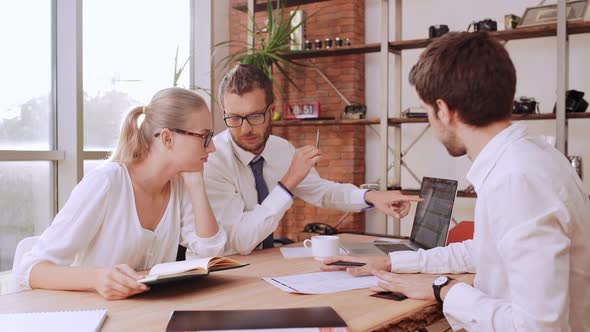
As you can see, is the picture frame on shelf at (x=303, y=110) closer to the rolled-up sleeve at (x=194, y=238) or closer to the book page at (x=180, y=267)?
the rolled-up sleeve at (x=194, y=238)

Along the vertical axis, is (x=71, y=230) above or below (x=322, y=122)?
below

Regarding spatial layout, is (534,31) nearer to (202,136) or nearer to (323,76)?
(323,76)

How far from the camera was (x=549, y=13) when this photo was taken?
152 inches

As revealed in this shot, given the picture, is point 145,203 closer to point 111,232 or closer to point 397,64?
point 111,232

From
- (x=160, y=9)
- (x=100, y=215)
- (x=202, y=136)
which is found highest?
(x=160, y=9)

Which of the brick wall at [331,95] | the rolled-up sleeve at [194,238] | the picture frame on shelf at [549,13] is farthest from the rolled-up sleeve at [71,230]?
the brick wall at [331,95]

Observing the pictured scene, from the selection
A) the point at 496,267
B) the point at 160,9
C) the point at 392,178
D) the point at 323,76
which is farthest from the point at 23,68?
the point at 496,267

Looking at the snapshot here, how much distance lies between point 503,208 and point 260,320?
0.57 meters

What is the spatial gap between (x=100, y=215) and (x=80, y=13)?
240cm

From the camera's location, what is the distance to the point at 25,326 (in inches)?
46.9

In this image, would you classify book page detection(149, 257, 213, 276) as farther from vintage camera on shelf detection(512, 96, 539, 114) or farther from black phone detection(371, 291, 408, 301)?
vintage camera on shelf detection(512, 96, 539, 114)

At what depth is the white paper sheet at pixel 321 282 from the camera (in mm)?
1537

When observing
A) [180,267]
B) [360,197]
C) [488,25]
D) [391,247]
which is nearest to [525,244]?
[180,267]

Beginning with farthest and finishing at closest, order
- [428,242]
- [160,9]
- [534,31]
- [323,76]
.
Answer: [323,76] < [160,9] < [534,31] < [428,242]
